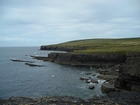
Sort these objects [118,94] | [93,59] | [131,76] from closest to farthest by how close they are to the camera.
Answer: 1. [118,94]
2. [131,76]
3. [93,59]

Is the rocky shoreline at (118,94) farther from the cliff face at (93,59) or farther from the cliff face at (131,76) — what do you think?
the cliff face at (93,59)

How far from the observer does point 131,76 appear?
44.7 m

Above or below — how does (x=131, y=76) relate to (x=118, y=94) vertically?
above

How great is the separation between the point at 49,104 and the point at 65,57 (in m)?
81.3

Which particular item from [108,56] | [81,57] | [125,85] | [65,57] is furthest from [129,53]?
[125,85]

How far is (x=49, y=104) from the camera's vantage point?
3362cm

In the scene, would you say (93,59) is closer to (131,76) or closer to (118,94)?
(131,76)

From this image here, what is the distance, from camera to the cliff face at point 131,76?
1694 inches

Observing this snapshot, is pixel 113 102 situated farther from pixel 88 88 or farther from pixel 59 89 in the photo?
pixel 59 89

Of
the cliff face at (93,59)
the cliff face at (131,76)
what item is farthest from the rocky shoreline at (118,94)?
the cliff face at (93,59)

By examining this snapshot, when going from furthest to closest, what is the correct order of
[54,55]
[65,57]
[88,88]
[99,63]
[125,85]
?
[54,55], [65,57], [99,63], [88,88], [125,85]

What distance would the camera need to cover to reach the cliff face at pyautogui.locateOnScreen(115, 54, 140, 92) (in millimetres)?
43031

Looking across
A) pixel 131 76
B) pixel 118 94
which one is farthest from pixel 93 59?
pixel 118 94

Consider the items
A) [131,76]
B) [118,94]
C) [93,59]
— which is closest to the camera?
[118,94]
